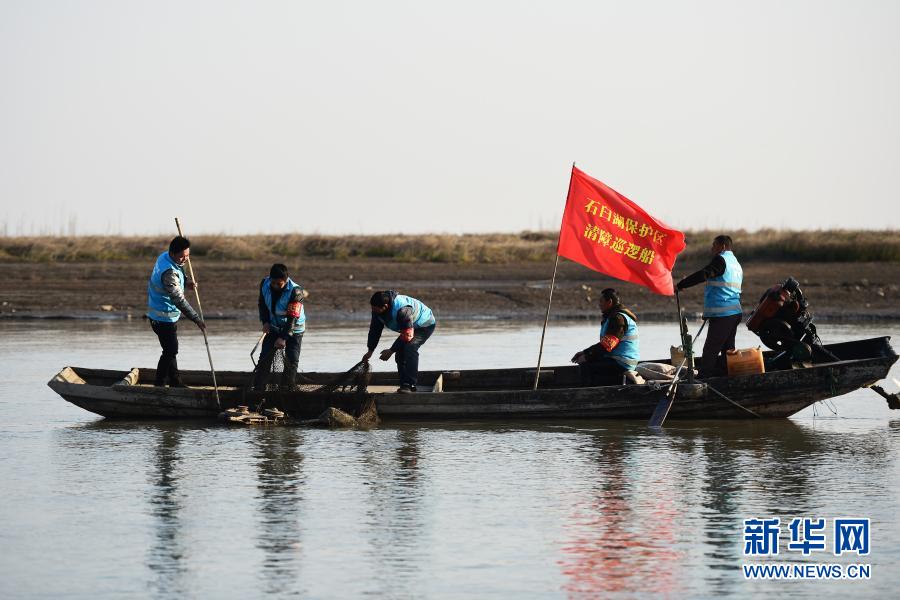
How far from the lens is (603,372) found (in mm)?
13516

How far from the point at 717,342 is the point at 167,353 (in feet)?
18.1

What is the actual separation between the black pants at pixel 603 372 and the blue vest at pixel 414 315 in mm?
1628

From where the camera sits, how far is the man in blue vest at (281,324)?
13406 mm

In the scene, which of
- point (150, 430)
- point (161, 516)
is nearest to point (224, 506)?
point (161, 516)

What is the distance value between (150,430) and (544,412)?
12.5ft

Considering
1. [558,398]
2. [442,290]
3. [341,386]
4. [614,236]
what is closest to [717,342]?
[614,236]

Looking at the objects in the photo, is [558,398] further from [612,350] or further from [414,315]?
[414,315]

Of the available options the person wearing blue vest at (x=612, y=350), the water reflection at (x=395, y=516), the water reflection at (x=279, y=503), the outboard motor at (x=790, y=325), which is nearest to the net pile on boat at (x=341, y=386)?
the water reflection at (x=279, y=503)

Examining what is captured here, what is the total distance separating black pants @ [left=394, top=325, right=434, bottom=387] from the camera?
1355 cm

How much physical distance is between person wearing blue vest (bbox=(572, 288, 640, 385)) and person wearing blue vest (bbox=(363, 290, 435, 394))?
1.59 metres

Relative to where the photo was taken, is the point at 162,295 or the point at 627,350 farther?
the point at 162,295

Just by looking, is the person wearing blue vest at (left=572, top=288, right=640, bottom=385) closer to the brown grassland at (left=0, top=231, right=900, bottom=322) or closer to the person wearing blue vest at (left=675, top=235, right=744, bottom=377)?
the person wearing blue vest at (left=675, top=235, right=744, bottom=377)

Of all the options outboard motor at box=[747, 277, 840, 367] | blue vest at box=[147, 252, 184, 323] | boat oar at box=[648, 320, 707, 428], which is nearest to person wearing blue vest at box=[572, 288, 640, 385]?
boat oar at box=[648, 320, 707, 428]

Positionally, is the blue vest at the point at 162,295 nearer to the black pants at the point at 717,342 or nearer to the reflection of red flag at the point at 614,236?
the reflection of red flag at the point at 614,236
